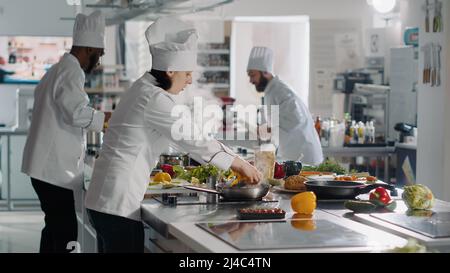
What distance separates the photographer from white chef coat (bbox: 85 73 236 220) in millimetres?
3330

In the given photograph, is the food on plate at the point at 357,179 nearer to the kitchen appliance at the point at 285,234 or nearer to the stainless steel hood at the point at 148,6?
the kitchen appliance at the point at 285,234

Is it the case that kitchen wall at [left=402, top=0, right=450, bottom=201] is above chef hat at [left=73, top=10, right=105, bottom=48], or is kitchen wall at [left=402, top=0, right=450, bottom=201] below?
below

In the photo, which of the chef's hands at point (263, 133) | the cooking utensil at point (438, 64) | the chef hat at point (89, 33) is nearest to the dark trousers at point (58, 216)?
the chef hat at point (89, 33)

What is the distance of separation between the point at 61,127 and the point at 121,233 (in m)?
1.74

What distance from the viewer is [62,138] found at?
4934 mm

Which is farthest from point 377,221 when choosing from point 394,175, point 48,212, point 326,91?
point 326,91

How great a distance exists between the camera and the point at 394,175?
25.6 feet

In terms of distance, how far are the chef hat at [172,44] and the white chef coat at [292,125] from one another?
10.3ft

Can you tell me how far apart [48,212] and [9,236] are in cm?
295

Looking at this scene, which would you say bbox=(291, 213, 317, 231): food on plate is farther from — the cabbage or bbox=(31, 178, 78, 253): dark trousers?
bbox=(31, 178, 78, 253): dark trousers

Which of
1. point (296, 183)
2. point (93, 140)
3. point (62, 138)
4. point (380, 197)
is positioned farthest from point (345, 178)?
point (93, 140)

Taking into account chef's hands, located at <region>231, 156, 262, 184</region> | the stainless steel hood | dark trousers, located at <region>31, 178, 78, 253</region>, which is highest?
the stainless steel hood

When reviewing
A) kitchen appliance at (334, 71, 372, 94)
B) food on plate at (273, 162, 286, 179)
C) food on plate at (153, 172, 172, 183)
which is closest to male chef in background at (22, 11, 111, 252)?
food on plate at (153, 172, 172, 183)
